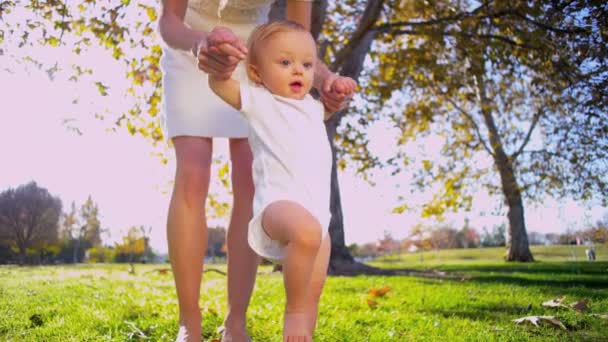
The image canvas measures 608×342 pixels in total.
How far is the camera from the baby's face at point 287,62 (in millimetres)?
1764

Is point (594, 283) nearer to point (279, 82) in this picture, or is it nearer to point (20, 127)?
point (279, 82)

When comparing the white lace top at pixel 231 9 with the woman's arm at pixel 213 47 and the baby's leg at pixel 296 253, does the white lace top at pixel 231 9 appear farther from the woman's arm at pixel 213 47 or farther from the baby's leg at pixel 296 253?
the baby's leg at pixel 296 253

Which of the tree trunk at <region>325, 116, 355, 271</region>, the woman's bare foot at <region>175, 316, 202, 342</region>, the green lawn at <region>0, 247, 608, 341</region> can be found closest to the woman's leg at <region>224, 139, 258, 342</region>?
the woman's bare foot at <region>175, 316, 202, 342</region>

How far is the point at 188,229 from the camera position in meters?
2.06

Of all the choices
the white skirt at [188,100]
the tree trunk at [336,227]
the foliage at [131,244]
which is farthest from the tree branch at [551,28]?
the foliage at [131,244]

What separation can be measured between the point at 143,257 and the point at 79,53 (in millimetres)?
5592

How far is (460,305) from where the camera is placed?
11.9 feet

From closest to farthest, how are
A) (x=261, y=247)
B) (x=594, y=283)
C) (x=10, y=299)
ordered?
1. (x=261, y=247)
2. (x=10, y=299)
3. (x=594, y=283)

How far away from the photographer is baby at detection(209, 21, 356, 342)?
1562mm

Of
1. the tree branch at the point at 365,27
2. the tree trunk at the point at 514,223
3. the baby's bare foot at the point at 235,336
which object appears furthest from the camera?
the tree trunk at the point at 514,223

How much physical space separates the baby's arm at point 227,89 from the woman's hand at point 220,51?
50 mm

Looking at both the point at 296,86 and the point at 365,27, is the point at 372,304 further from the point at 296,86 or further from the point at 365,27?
the point at 365,27

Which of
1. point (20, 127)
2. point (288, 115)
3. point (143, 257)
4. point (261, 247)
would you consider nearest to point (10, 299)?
point (20, 127)

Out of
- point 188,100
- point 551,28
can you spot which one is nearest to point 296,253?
point 188,100
